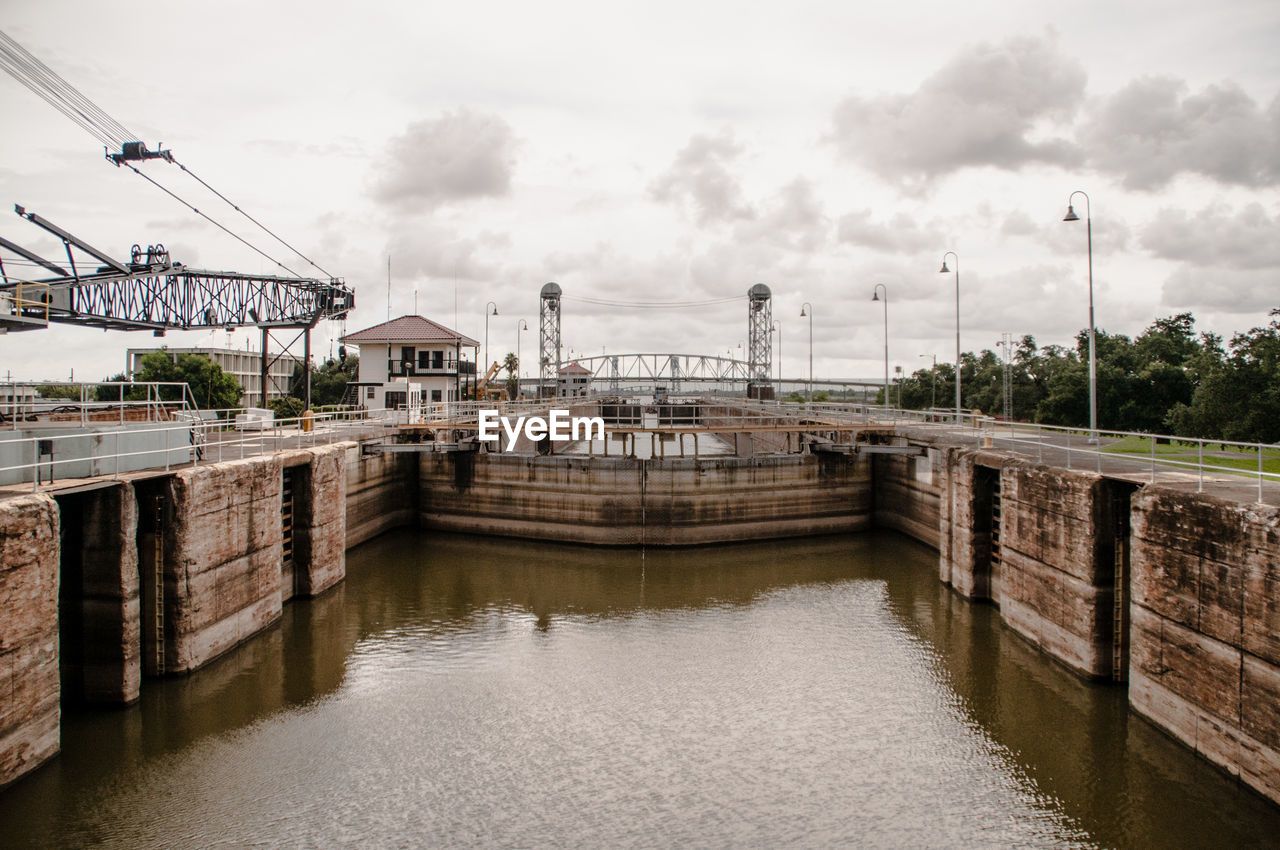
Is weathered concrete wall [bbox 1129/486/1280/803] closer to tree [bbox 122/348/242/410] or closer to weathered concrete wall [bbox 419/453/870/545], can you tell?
weathered concrete wall [bbox 419/453/870/545]

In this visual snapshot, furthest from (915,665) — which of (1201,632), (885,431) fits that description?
(885,431)

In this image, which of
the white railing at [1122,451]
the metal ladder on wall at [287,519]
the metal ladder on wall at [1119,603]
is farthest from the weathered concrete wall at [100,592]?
the metal ladder on wall at [1119,603]

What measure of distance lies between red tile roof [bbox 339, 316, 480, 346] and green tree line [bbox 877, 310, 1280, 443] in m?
42.6

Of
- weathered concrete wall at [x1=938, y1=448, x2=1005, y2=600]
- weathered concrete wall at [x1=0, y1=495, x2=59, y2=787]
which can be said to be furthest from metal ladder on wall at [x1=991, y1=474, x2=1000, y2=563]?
weathered concrete wall at [x1=0, y1=495, x2=59, y2=787]

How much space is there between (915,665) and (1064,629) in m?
3.36

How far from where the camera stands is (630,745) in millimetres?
13586

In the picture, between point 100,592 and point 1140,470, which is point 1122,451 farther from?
point 100,592

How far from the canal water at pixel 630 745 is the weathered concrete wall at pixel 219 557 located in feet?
2.20

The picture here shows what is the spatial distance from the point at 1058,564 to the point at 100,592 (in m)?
20.0

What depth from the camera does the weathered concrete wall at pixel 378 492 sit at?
28500 millimetres

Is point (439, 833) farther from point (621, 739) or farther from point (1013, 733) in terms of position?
point (1013, 733)

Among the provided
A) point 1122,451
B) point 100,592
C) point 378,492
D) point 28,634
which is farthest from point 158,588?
point 1122,451

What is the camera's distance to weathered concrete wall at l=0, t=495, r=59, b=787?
11.0 meters

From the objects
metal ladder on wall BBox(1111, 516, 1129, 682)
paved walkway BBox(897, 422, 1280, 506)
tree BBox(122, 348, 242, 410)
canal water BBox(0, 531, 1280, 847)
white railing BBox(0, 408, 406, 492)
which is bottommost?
canal water BBox(0, 531, 1280, 847)
